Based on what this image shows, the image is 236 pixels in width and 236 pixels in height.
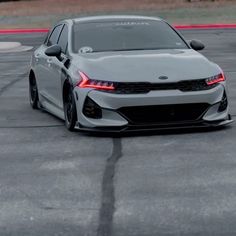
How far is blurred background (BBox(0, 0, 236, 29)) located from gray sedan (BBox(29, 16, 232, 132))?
29953mm

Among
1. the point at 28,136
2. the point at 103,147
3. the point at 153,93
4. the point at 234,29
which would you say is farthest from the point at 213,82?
the point at 234,29

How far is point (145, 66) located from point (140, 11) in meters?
41.7

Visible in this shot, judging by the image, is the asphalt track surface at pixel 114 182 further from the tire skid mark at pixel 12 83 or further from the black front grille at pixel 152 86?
the tire skid mark at pixel 12 83

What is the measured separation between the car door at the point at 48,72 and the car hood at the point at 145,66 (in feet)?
3.01

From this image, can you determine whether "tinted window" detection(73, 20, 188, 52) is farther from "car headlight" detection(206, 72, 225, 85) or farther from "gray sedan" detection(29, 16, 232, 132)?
"car headlight" detection(206, 72, 225, 85)

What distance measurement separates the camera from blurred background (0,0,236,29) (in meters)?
43.5

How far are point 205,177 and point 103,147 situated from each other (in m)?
1.96

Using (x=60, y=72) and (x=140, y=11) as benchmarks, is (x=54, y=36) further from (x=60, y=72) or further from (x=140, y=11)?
(x=140, y=11)

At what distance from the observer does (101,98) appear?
9891mm

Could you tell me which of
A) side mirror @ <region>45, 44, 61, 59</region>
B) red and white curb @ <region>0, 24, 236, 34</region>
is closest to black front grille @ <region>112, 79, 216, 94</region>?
side mirror @ <region>45, 44, 61, 59</region>

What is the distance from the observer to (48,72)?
11.9 metres

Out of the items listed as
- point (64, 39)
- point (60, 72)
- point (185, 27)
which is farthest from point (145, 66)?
point (185, 27)

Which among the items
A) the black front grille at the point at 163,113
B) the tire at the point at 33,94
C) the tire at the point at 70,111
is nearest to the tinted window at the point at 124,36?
the tire at the point at 70,111

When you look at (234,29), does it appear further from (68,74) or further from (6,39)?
(68,74)
